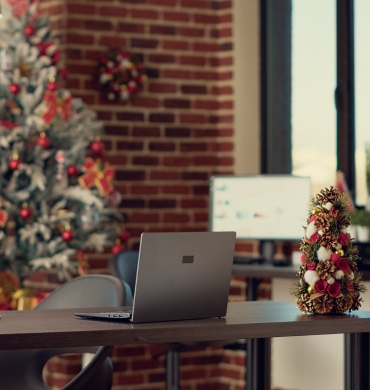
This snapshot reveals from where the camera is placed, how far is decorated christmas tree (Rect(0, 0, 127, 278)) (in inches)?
159

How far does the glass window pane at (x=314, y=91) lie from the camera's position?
464cm

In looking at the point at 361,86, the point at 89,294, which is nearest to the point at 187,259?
the point at 89,294

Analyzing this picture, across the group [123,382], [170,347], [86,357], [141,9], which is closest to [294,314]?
[170,347]

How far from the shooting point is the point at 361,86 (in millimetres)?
4559

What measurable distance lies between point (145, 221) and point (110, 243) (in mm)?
526

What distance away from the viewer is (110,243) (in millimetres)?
4246

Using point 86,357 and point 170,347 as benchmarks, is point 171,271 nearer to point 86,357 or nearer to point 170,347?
point 170,347

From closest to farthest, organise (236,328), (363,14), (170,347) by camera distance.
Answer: (236,328) < (170,347) < (363,14)

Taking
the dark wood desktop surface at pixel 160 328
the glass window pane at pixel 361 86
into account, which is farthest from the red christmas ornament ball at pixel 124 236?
the dark wood desktop surface at pixel 160 328

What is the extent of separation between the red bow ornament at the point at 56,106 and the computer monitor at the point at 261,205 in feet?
2.81

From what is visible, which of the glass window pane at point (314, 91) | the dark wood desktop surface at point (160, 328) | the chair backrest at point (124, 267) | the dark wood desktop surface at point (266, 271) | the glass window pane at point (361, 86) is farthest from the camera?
the glass window pane at point (314, 91)

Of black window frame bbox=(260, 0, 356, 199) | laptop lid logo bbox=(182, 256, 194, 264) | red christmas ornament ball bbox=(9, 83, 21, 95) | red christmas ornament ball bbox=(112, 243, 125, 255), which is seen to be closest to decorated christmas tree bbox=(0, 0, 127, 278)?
red christmas ornament ball bbox=(9, 83, 21, 95)

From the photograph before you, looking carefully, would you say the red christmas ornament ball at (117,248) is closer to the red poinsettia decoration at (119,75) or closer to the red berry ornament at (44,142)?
the red berry ornament at (44,142)

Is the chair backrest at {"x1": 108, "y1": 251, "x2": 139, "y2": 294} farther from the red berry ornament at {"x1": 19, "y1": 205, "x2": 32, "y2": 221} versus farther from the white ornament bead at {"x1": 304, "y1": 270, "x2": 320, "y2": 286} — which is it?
the white ornament bead at {"x1": 304, "y1": 270, "x2": 320, "y2": 286}
